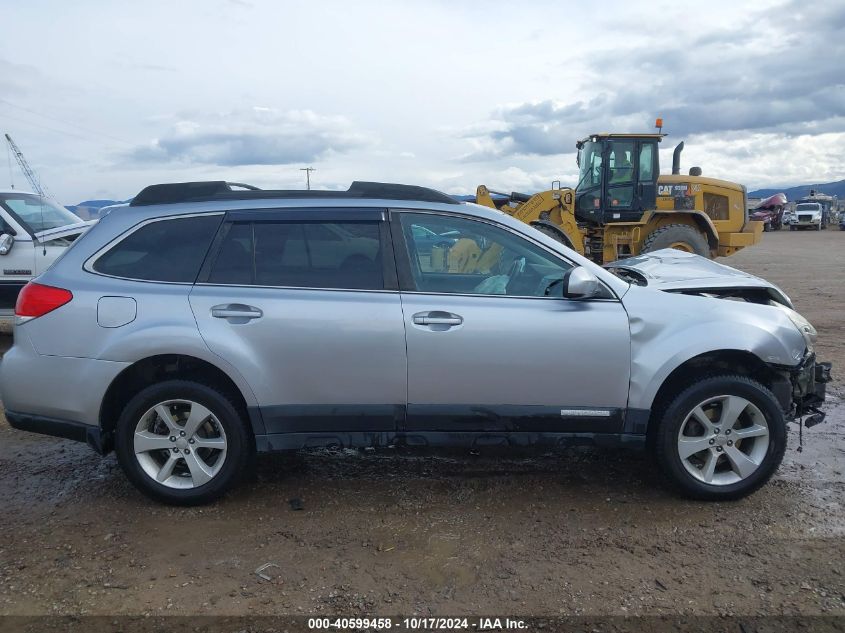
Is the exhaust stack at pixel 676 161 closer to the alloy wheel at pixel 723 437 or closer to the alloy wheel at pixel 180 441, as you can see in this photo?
the alloy wheel at pixel 723 437

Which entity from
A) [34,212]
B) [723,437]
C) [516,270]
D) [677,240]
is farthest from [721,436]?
[677,240]

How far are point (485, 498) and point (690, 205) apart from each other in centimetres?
1142

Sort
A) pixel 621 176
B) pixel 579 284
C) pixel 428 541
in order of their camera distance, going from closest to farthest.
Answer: pixel 428 541
pixel 579 284
pixel 621 176

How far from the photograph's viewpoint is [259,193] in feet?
13.7

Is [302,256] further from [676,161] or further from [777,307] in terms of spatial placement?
[676,161]

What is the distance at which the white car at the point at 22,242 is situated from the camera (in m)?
7.82

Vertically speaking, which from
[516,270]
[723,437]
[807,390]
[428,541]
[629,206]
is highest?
[629,206]

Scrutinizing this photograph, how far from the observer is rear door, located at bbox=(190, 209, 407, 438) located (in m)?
3.80

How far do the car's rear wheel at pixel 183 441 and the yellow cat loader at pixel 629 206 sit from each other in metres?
9.76

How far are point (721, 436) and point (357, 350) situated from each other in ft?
6.95

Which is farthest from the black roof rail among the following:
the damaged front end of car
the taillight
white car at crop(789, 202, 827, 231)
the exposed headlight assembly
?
white car at crop(789, 202, 827, 231)

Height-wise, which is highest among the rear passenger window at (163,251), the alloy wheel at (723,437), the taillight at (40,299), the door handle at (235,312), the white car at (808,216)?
the white car at (808,216)

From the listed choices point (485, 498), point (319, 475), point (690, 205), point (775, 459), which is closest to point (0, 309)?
point (319, 475)

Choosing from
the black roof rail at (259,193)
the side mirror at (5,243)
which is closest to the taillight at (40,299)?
the black roof rail at (259,193)
